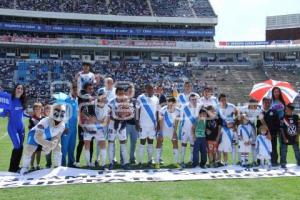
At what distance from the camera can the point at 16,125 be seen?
9328 mm

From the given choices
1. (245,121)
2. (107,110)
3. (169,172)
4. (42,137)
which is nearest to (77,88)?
(107,110)

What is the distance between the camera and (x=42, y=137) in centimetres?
902

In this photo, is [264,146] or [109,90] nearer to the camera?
[264,146]

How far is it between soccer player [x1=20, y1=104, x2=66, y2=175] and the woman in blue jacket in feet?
0.89

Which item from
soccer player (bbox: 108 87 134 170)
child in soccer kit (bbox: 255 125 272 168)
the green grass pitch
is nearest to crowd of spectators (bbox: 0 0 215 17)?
soccer player (bbox: 108 87 134 170)

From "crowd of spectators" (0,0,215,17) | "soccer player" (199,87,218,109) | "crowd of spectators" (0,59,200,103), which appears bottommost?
"soccer player" (199,87,218,109)

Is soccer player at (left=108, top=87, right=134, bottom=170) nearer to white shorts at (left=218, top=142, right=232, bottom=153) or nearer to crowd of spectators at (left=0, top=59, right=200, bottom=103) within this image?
white shorts at (left=218, top=142, right=232, bottom=153)

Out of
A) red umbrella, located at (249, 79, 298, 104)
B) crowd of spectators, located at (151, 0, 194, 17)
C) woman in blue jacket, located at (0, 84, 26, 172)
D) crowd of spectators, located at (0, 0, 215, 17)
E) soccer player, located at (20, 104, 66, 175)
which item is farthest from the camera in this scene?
crowd of spectators, located at (151, 0, 194, 17)

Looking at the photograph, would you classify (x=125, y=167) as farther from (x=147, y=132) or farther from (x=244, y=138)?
(x=244, y=138)

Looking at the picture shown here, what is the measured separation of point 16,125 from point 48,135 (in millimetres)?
830

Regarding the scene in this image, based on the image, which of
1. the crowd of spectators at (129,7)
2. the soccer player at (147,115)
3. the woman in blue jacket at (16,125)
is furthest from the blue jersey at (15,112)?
the crowd of spectators at (129,7)

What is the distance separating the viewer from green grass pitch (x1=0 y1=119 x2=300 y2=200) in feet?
23.1

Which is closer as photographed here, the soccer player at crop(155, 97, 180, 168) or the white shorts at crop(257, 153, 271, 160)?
the white shorts at crop(257, 153, 271, 160)

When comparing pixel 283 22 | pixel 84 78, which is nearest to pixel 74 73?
pixel 283 22
